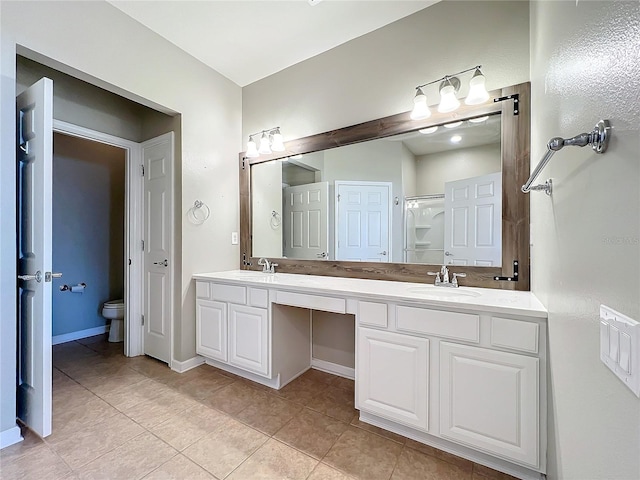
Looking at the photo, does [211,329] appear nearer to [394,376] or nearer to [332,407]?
[332,407]

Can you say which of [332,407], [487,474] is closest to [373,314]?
[332,407]

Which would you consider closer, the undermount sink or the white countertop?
the white countertop

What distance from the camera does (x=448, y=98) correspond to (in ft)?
5.79

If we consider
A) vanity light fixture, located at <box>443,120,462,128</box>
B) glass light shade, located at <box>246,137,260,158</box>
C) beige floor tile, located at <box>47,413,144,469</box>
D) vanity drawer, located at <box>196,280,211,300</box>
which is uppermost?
glass light shade, located at <box>246,137,260,158</box>

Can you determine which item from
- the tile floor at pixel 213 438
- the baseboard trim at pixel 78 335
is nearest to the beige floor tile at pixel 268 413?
the tile floor at pixel 213 438

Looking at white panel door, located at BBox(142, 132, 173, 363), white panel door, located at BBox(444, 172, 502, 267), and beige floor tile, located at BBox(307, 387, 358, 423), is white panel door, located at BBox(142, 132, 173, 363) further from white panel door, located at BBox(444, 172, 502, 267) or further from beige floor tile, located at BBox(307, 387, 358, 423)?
A: white panel door, located at BBox(444, 172, 502, 267)

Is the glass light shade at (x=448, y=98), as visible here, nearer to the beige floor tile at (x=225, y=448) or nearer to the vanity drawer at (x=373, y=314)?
the vanity drawer at (x=373, y=314)

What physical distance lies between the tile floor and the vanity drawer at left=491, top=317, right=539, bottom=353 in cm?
66

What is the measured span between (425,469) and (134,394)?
198 cm

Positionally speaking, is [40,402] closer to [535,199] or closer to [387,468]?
[387,468]

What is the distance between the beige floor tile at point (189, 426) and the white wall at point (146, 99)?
2.39ft


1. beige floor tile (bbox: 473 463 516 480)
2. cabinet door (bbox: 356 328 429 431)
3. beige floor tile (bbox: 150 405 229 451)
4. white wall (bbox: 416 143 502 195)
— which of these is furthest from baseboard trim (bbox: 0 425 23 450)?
white wall (bbox: 416 143 502 195)

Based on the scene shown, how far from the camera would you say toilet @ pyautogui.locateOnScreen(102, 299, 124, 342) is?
3115 millimetres

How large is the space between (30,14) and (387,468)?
311 centimetres
